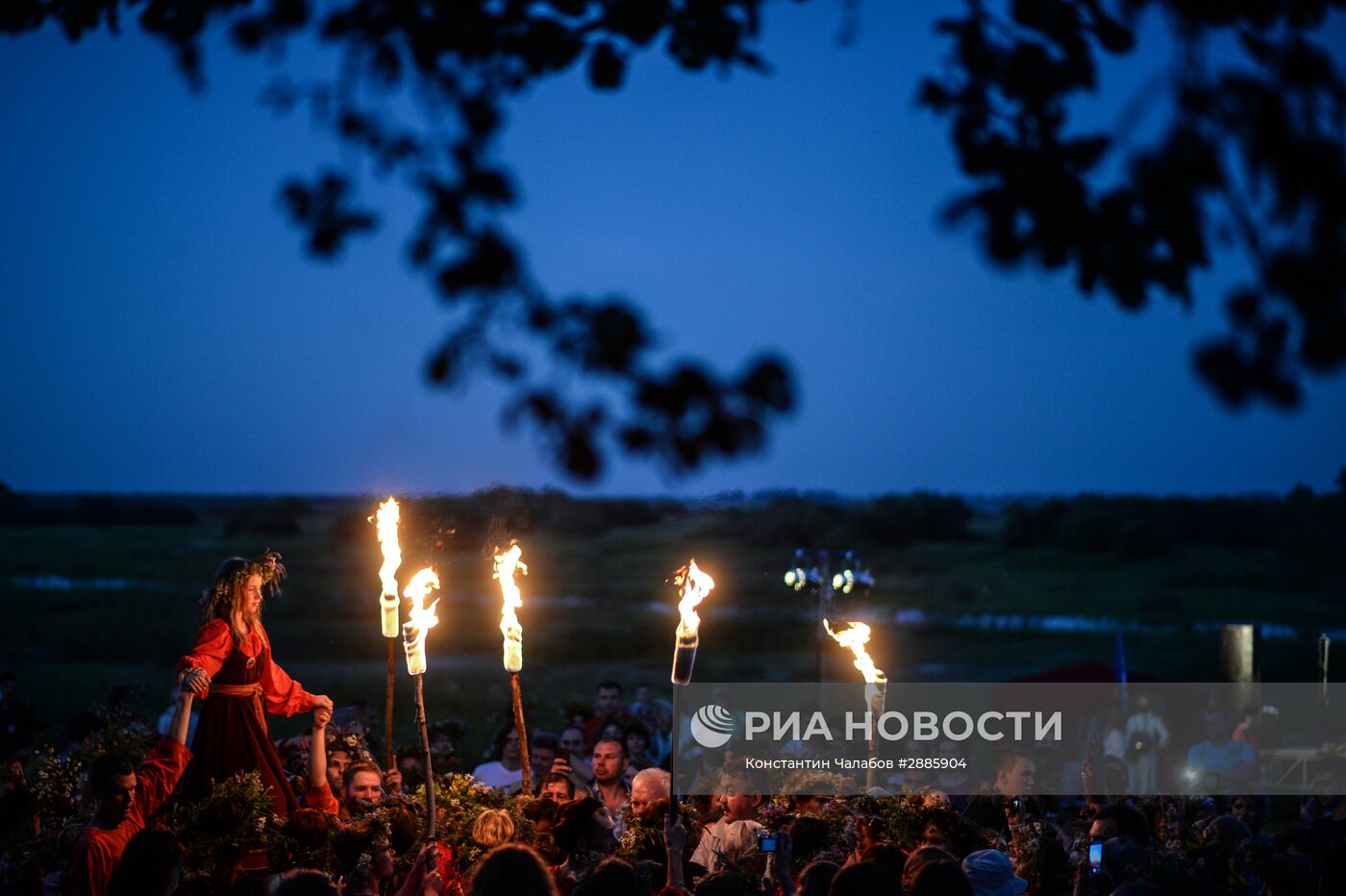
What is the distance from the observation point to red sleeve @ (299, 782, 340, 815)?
6.58 meters

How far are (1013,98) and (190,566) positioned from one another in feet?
164

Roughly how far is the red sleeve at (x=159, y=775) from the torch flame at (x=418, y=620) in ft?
3.41

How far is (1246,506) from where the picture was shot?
52.6m

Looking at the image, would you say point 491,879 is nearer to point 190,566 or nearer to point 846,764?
point 846,764

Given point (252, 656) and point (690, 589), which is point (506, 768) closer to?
point (252, 656)

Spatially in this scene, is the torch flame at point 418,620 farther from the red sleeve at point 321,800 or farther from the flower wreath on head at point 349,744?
the flower wreath on head at point 349,744

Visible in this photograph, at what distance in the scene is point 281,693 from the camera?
691cm

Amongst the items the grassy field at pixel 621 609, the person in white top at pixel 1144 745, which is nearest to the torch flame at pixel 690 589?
the person in white top at pixel 1144 745

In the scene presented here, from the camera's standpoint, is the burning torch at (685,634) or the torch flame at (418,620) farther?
the torch flame at (418,620)

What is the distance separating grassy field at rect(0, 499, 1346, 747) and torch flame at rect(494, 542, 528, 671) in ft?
71.1

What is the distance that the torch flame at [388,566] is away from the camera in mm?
6180

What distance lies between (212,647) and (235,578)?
33 centimetres

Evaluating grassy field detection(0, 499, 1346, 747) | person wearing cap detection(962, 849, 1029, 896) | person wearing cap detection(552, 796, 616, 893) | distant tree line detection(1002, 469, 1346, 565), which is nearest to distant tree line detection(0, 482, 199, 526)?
grassy field detection(0, 499, 1346, 747)

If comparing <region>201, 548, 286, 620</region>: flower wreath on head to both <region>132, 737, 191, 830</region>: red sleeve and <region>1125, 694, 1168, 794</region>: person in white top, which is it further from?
<region>1125, 694, 1168, 794</region>: person in white top
